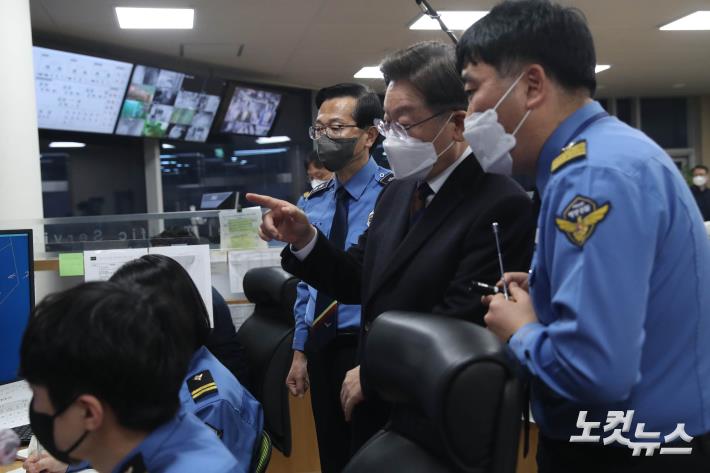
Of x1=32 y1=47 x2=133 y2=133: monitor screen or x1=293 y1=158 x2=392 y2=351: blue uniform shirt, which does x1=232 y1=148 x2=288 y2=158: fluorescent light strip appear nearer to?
x1=32 y1=47 x2=133 y2=133: monitor screen

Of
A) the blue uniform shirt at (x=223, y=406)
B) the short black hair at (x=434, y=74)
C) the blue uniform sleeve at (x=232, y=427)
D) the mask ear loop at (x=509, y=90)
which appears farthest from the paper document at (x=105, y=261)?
the mask ear loop at (x=509, y=90)

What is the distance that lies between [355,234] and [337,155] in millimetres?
256

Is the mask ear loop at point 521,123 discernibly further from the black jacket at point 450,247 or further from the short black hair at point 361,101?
the short black hair at point 361,101

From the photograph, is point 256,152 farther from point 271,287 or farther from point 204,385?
point 204,385

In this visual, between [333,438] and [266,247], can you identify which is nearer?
[333,438]

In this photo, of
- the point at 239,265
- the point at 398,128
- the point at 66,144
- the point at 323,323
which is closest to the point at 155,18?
the point at 66,144

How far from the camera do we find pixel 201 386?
138 cm

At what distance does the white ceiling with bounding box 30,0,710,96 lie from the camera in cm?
490

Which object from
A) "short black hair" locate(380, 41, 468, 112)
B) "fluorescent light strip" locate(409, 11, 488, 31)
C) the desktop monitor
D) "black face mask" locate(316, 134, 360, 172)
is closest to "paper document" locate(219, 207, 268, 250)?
the desktop monitor

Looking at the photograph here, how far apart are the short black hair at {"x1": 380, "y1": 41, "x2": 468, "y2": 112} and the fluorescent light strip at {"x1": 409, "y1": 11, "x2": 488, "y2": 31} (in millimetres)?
4001

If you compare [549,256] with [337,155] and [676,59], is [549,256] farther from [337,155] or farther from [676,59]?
[676,59]

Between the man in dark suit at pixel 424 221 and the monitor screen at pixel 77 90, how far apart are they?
4340 mm

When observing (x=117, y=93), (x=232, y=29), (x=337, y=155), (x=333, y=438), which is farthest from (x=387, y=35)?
(x=333, y=438)

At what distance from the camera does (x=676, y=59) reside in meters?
7.20
